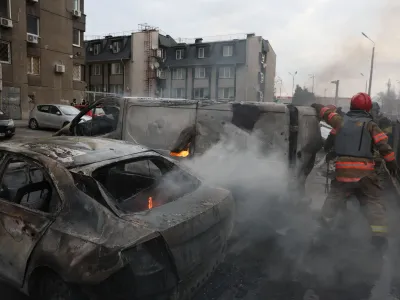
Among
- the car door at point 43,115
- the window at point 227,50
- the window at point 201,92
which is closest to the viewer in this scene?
the car door at point 43,115

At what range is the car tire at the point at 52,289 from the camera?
7.40 feet

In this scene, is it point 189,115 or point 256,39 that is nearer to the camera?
point 189,115

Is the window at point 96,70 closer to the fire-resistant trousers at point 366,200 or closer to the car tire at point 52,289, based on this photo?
the fire-resistant trousers at point 366,200

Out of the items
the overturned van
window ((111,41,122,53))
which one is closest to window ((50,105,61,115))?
the overturned van

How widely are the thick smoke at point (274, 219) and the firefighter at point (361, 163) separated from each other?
38 centimetres

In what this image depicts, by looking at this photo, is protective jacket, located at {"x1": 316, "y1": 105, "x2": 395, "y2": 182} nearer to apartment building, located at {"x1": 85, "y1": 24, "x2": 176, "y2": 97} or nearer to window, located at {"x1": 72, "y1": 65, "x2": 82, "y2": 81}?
window, located at {"x1": 72, "y1": 65, "x2": 82, "y2": 81}

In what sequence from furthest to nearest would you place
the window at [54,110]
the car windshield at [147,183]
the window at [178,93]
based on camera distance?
the window at [178,93] → the window at [54,110] → the car windshield at [147,183]

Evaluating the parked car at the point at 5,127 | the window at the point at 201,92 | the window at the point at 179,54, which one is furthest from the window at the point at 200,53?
the parked car at the point at 5,127

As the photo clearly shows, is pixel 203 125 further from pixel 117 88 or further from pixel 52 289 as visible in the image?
pixel 117 88

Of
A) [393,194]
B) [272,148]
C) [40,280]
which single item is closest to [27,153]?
[40,280]

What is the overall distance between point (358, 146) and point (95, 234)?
120 inches

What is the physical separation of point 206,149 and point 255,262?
180 cm

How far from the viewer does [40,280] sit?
242cm

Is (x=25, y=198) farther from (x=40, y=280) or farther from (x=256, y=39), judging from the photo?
(x=256, y=39)
